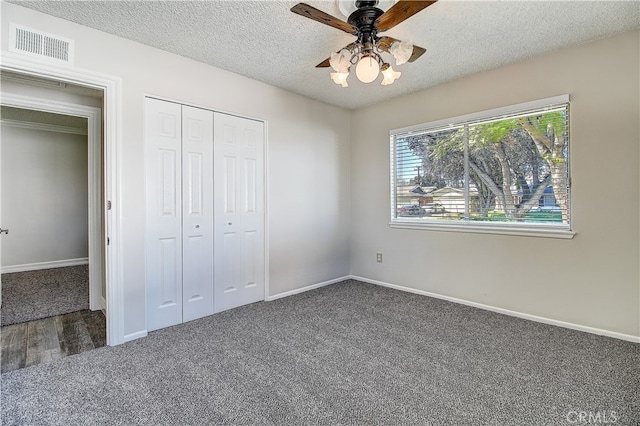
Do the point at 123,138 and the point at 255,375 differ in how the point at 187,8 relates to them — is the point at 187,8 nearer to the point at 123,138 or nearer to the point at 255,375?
the point at 123,138

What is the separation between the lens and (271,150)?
362cm

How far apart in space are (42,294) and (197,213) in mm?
2634

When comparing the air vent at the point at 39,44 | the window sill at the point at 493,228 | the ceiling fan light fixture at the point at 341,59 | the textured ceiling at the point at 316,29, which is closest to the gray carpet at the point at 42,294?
the air vent at the point at 39,44

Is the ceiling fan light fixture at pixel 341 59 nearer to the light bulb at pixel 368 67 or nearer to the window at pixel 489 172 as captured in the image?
the light bulb at pixel 368 67

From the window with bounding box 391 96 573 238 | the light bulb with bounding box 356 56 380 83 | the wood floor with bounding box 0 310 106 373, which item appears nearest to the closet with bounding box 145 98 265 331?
the wood floor with bounding box 0 310 106 373

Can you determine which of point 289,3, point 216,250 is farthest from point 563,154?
point 216,250

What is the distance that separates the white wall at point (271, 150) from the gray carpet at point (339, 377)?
645 millimetres

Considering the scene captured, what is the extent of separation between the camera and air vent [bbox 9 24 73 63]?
2.12 meters

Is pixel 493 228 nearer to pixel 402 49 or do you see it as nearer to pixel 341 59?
pixel 402 49

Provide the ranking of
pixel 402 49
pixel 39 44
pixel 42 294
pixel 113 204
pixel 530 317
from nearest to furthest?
1. pixel 402 49
2. pixel 39 44
3. pixel 113 204
4. pixel 530 317
5. pixel 42 294

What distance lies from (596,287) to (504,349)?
1.06m

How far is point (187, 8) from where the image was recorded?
216 cm

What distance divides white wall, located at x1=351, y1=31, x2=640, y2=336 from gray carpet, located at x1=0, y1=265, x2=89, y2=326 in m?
4.06

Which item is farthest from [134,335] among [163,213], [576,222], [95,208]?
[576,222]
